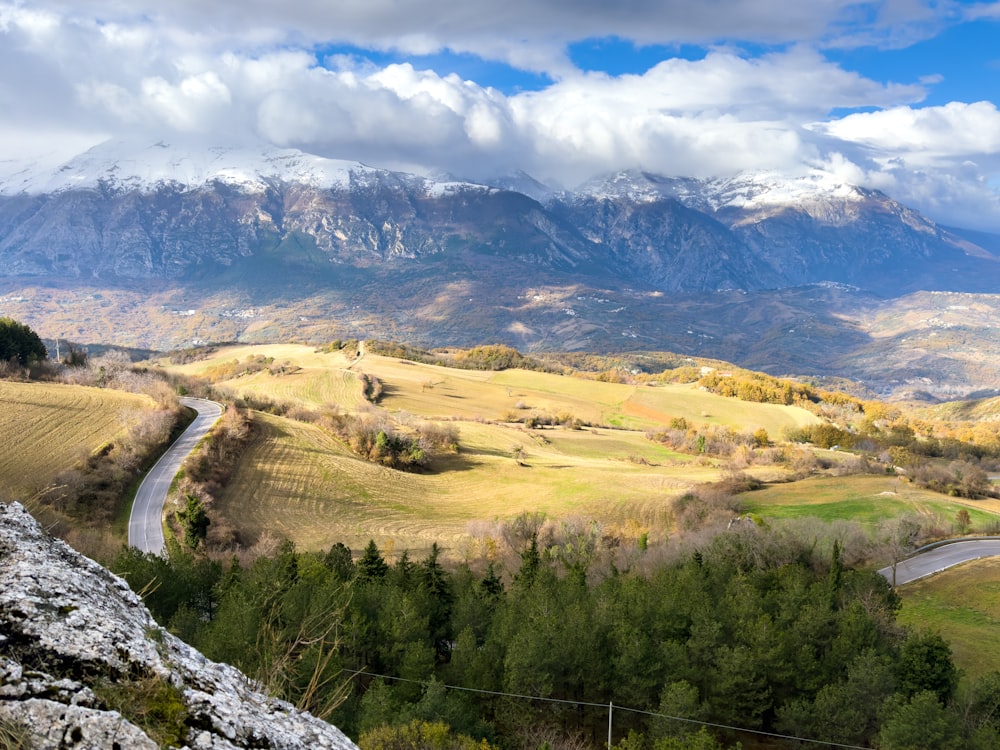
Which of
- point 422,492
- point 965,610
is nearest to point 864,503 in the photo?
point 965,610

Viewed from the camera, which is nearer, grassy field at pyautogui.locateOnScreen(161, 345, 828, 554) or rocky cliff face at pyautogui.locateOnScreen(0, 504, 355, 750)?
rocky cliff face at pyautogui.locateOnScreen(0, 504, 355, 750)

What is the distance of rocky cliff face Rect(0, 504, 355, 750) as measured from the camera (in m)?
5.11

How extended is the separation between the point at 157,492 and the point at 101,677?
64748mm

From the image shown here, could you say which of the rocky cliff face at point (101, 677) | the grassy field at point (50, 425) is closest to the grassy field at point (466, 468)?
the grassy field at point (50, 425)

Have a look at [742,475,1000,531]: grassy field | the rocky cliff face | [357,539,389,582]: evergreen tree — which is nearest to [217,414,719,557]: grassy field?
[742,475,1000,531]: grassy field

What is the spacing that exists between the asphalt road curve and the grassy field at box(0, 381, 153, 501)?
256 ft

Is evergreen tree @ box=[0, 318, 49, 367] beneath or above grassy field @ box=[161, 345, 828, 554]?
above

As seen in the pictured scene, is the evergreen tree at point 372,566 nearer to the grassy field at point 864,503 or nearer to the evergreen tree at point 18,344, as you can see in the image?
the grassy field at point 864,503

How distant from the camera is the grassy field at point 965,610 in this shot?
139 feet

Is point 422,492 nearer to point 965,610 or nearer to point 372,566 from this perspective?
point 372,566

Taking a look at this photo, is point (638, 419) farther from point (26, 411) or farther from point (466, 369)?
point (26, 411)

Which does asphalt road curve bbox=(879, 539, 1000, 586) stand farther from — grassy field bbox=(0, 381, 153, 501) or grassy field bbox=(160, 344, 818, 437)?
grassy field bbox=(0, 381, 153, 501)

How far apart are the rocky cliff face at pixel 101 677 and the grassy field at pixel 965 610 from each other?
4832 centimetres

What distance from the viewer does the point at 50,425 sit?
217 ft
